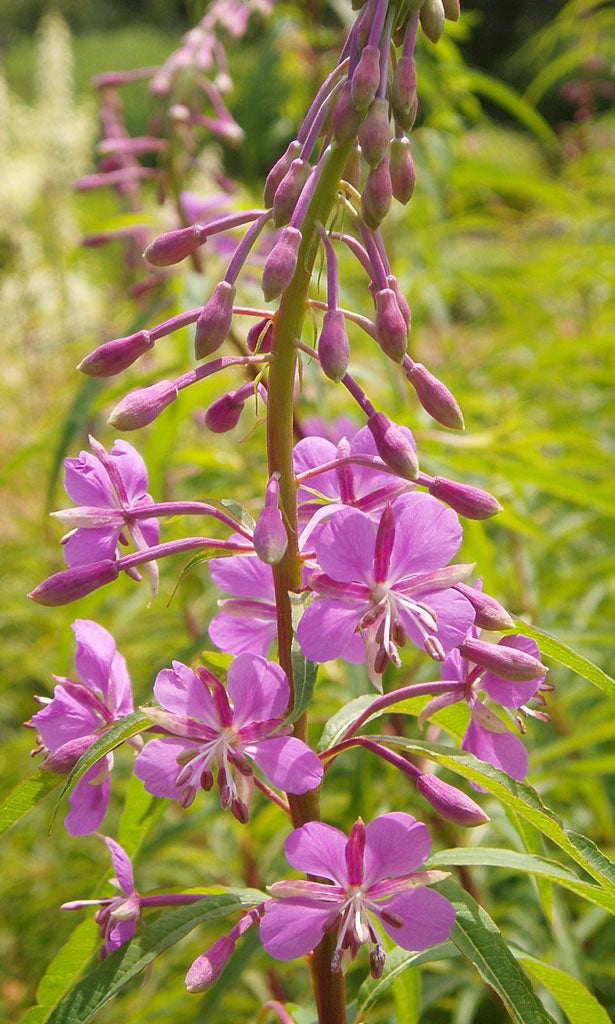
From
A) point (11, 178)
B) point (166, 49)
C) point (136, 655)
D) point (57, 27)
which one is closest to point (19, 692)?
point (136, 655)

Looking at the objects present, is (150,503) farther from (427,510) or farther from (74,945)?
(74,945)

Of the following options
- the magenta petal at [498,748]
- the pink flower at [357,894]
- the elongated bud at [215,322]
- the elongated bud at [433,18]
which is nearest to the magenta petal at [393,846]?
the pink flower at [357,894]

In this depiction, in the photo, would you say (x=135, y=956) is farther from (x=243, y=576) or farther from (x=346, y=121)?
(x=346, y=121)

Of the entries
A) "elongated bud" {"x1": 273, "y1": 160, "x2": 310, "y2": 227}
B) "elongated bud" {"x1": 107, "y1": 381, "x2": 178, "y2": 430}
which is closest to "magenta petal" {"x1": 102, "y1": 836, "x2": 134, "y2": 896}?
"elongated bud" {"x1": 107, "y1": 381, "x2": 178, "y2": 430}

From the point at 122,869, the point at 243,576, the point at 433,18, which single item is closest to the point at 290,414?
the point at 243,576

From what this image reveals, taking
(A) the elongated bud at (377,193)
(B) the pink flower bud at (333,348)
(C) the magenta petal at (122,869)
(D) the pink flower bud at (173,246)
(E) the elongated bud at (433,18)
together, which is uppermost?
(E) the elongated bud at (433,18)

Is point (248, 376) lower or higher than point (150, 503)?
higher

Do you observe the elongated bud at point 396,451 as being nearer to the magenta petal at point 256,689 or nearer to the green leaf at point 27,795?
the magenta petal at point 256,689

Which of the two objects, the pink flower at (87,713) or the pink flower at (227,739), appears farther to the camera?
the pink flower at (87,713)
